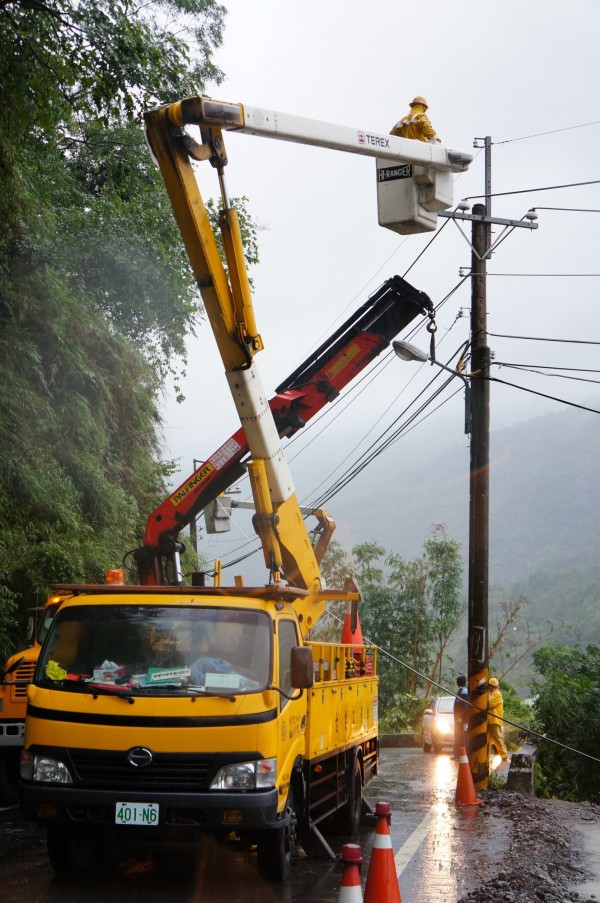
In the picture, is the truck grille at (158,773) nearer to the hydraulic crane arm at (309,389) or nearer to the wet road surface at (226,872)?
the wet road surface at (226,872)

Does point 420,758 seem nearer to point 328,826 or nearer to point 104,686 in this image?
point 328,826

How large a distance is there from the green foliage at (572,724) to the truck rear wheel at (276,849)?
13185mm

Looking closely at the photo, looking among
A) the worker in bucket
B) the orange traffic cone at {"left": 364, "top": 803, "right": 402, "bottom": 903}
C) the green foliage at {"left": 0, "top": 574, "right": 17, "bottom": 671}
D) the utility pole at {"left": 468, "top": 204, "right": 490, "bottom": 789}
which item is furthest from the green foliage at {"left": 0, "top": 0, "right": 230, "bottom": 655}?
the orange traffic cone at {"left": 364, "top": 803, "right": 402, "bottom": 903}

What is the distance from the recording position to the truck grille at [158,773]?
7242mm

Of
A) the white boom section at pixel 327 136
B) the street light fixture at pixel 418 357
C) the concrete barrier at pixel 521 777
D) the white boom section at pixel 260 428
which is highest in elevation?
the white boom section at pixel 327 136

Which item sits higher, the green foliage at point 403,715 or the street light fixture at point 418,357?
the street light fixture at point 418,357

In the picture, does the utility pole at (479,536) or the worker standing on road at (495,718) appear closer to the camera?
the utility pole at (479,536)

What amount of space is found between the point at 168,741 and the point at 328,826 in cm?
374

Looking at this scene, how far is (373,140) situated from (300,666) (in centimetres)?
518

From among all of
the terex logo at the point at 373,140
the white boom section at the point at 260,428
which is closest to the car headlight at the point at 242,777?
the white boom section at the point at 260,428

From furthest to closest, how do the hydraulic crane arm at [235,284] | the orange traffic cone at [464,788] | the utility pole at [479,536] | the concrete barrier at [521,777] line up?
1. the utility pole at [479,536]
2. the concrete barrier at [521,777]
3. the orange traffic cone at [464,788]
4. the hydraulic crane arm at [235,284]

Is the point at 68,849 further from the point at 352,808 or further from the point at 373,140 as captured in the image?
the point at 373,140

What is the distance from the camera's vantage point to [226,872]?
26.9 ft

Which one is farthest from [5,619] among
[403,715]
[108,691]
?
[403,715]
